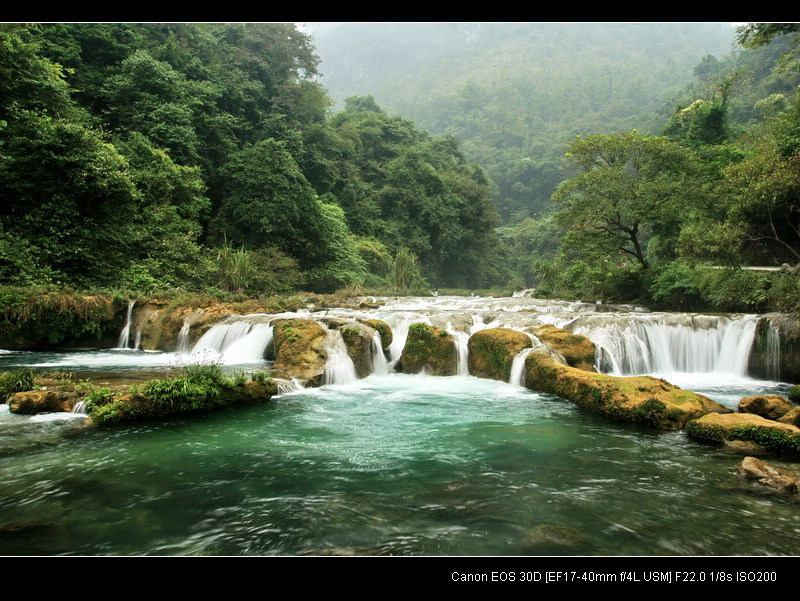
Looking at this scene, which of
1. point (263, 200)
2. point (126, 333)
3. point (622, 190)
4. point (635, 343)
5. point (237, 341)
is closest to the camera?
point (635, 343)

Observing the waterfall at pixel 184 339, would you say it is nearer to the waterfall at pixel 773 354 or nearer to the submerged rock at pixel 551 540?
the submerged rock at pixel 551 540

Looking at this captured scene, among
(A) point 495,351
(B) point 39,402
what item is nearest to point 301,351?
(A) point 495,351

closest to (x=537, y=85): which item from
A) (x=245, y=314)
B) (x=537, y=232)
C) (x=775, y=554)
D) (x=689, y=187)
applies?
(x=537, y=232)

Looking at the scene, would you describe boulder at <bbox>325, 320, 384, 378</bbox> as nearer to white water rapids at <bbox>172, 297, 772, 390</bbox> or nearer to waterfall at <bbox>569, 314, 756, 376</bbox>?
white water rapids at <bbox>172, 297, 772, 390</bbox>

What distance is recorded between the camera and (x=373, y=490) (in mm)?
4375

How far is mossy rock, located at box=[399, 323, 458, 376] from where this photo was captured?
34.7ft

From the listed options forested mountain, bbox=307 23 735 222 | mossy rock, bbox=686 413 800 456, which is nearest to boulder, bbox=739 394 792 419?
mossy rock, bbox=686 413 800 456

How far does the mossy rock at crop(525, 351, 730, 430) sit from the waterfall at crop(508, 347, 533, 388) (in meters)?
0.77

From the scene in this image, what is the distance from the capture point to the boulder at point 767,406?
6.34 m

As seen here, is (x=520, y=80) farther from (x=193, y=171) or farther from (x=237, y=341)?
(x=237, y=341)

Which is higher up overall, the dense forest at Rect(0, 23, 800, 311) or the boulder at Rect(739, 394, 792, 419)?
the dense forest at Rect(0, 23, 800, 311)

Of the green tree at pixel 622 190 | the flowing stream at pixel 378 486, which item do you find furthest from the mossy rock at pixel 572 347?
the green tree at pixel 622 190

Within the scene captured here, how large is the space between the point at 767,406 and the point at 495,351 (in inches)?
186
